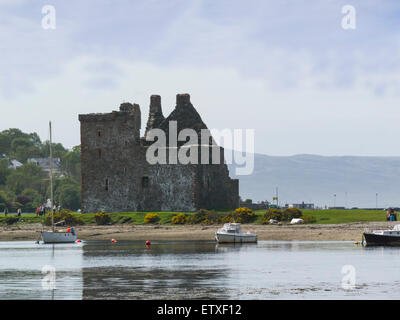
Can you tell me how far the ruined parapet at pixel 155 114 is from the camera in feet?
370

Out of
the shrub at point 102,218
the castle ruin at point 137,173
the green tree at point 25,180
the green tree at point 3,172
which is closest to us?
the shrub at point 102,218

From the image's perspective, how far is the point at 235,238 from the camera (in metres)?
72.6

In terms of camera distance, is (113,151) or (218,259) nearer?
(218,259)

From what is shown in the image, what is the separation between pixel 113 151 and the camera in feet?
351

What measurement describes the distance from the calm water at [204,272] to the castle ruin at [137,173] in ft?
104

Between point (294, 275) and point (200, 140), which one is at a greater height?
point (200, 140)

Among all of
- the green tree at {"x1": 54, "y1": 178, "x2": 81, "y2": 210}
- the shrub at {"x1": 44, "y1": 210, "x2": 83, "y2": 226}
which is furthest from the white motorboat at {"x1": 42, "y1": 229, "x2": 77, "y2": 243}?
the green tree at {"x1": 54, "y1": 178, "x2": 81, "y2": 210}

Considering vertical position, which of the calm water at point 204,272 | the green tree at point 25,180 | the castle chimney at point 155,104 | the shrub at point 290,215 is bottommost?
the calm water at point 204,272

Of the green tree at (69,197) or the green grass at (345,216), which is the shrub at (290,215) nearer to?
the green grass at (345,216)

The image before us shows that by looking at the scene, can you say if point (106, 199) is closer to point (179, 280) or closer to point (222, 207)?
point (222, 207)

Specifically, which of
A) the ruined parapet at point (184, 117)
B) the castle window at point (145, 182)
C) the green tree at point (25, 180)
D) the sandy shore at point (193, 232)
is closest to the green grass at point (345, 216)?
the sandy shore at point (193, 232)

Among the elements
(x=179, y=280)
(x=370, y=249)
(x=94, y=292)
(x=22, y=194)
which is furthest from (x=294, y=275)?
(x=22, y=194)

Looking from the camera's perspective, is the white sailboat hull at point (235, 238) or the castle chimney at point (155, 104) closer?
the white sailboat hull at point (235, 238)
